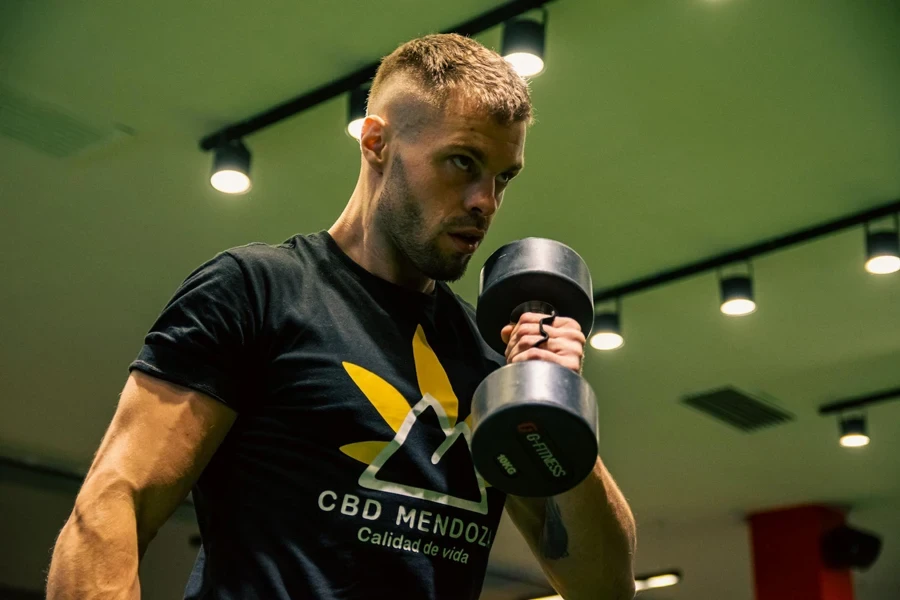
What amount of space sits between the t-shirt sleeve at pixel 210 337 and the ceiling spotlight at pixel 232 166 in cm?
244

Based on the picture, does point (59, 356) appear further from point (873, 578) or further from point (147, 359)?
point (873, 578)

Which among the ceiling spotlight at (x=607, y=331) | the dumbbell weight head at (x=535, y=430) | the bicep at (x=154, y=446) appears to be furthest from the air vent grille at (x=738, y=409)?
the bicep at (x=154, y=446)

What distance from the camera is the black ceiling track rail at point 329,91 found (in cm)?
306

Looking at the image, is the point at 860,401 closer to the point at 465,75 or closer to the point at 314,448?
the point at 465,75

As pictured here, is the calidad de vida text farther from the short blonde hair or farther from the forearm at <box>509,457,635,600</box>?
the short blonde hair

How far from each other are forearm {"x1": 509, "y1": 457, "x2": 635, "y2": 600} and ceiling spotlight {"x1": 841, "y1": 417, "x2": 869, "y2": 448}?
5301 millimetres

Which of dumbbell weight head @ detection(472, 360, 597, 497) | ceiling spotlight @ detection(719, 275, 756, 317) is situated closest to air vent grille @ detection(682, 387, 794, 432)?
ceiling spotlight @ detection(719, 275, 756, 317)

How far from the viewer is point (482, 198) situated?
4.69 ft

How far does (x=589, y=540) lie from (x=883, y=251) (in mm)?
3083

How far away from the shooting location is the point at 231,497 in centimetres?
127

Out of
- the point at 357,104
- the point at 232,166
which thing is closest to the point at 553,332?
the point at 357,104

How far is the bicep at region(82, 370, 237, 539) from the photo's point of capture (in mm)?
1181

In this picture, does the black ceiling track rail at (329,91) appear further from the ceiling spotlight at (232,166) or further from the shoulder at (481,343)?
the shoulder at (481,343)

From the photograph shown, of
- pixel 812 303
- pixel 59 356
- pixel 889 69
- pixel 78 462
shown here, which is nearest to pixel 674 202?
pixel 889 69
